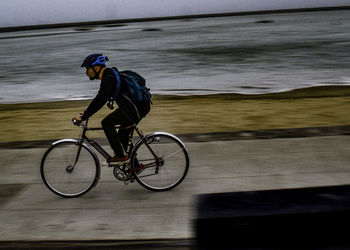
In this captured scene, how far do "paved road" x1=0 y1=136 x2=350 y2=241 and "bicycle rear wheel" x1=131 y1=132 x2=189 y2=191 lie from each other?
0.45 ft

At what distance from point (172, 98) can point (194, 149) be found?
5533mm

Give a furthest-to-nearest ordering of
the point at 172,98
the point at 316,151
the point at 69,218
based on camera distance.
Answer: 1. the point at 172,98
2. the point at 316,151
3. the point at 69,218

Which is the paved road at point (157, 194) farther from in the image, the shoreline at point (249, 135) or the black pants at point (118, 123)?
the black pants at point (118, 123)

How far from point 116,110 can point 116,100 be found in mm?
119

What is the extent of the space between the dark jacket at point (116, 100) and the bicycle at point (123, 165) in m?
0.18

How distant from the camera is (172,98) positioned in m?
12.5

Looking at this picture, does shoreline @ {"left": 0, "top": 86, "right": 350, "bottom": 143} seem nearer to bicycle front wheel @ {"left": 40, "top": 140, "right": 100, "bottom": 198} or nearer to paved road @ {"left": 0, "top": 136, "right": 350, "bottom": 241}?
paved road @ {"left": 0, "top": 136, "right": 350, "bottom": 241}

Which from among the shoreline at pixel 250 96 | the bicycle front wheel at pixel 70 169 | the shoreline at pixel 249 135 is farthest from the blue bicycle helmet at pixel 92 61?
the shoreline at pixel 250 96

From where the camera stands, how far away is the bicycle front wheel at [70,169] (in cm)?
542

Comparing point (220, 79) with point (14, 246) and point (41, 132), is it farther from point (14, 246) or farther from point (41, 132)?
point (14, 246)

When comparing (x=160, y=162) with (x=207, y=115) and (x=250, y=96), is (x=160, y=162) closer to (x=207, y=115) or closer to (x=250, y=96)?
(x=207, y=115)

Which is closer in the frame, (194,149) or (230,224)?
(230,224)

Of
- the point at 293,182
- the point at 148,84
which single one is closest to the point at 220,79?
the point at 148,84

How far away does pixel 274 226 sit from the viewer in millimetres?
2201
